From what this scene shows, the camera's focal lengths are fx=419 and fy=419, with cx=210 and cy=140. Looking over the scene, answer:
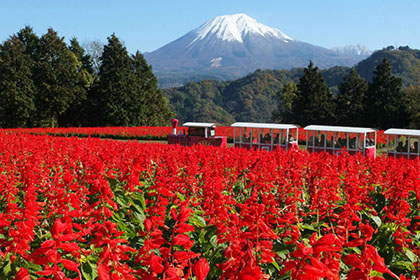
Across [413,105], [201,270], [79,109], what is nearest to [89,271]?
[201,270]

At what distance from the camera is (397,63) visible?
10719 cm

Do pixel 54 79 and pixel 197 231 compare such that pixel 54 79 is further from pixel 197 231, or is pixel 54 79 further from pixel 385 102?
pixel 197 231

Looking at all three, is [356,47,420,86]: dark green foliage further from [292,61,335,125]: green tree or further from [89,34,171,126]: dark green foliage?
[89,34,171,126]: dark green foliage

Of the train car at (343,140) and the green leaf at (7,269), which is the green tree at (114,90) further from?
the green leaf at (7,269)

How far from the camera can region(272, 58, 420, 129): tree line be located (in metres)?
45.3

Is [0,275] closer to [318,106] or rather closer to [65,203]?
[65,203]

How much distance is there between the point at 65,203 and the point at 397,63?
11632 cm

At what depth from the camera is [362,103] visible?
163ft

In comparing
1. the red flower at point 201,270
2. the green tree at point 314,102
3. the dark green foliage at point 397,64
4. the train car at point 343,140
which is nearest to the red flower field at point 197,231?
the red flower at point 201,270

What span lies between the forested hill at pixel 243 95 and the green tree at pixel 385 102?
64.9m

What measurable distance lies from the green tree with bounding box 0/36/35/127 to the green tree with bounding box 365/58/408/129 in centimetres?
4038

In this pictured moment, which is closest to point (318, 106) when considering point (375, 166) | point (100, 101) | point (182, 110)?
point (100, 101)

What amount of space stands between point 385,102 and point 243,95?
3003 inches

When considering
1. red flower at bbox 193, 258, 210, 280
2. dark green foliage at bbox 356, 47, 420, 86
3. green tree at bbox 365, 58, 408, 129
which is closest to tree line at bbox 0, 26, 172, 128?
green tree at bbox 365, 58, 408, 129
